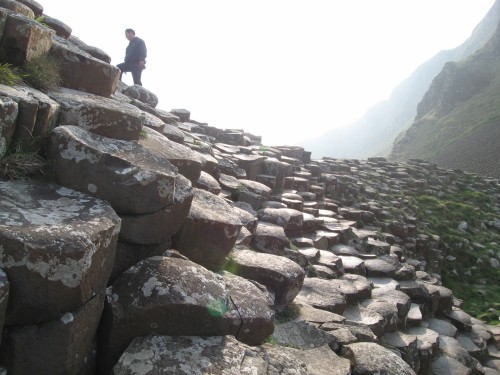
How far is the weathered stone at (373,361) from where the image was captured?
371 centimetres

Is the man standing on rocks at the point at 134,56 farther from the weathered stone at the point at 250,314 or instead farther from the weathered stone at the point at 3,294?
the weathered stone at the point at 3,294

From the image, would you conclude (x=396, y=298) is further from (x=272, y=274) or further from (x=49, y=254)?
(x=49, y=254)

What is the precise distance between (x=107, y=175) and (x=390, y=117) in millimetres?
186610

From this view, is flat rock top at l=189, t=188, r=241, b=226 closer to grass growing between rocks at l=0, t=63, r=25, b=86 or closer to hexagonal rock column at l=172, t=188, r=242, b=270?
hexagonal rock column at l=172, t=188, r=242, b=270

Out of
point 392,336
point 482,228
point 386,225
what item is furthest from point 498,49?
point 392,336

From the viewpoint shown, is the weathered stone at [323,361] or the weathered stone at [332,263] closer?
the weathered stone at [323,361]

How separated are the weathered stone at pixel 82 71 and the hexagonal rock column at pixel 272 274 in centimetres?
246

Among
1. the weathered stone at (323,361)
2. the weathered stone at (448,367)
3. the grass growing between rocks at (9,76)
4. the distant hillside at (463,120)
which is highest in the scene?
the distant hillside at (463,120)

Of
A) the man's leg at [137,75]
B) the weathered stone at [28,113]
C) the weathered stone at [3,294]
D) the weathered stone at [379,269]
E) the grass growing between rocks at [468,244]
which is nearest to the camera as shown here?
the weathered stone at [3,294]

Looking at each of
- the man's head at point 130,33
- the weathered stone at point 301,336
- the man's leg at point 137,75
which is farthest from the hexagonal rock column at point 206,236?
the man's head at point 130,33

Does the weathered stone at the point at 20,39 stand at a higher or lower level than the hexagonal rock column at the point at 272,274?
higher

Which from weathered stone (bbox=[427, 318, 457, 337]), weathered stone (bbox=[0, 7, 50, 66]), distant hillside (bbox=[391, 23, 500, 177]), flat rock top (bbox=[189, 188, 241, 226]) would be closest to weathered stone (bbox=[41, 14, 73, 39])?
weathered stone (bbox=[0, 7, 50, 66])

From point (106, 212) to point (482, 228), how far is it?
16.5 m

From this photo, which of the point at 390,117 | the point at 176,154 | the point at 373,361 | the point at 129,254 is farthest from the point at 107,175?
the point at 390,117
